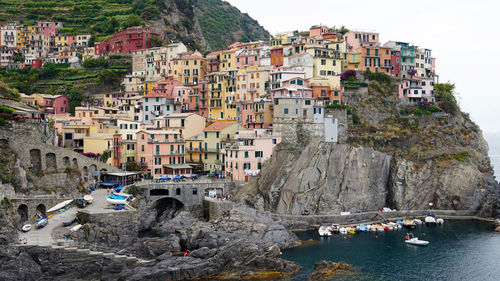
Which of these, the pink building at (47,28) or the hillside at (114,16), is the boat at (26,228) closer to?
the hillside at (114,16)

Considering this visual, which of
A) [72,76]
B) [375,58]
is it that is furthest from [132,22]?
[375,58]

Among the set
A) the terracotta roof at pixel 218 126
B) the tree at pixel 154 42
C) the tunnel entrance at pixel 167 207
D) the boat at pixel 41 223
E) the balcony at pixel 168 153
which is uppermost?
the tree at pixel 154 42

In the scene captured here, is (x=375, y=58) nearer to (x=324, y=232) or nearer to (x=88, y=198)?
(x=324, y=232)

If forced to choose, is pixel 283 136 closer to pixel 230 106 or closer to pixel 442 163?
pixel 230 106

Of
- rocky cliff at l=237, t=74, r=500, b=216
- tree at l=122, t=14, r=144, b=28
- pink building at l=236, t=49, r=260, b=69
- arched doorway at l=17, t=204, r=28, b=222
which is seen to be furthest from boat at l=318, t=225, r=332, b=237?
tree at l=122, t=14, r=144, b=28

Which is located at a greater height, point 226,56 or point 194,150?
point 226,56

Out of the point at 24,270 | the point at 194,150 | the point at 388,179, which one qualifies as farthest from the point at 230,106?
the point at 24,270

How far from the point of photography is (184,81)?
334ft

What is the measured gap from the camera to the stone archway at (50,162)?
225 ft

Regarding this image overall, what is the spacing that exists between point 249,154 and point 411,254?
82.3 feet

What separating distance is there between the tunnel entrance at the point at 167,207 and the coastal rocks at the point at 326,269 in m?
25.6

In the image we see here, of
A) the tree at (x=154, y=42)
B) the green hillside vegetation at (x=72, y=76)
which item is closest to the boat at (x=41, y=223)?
the green hillside vegetation at (x=72, y=76)

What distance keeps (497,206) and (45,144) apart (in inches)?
2274

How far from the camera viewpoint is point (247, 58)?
96.4 m
